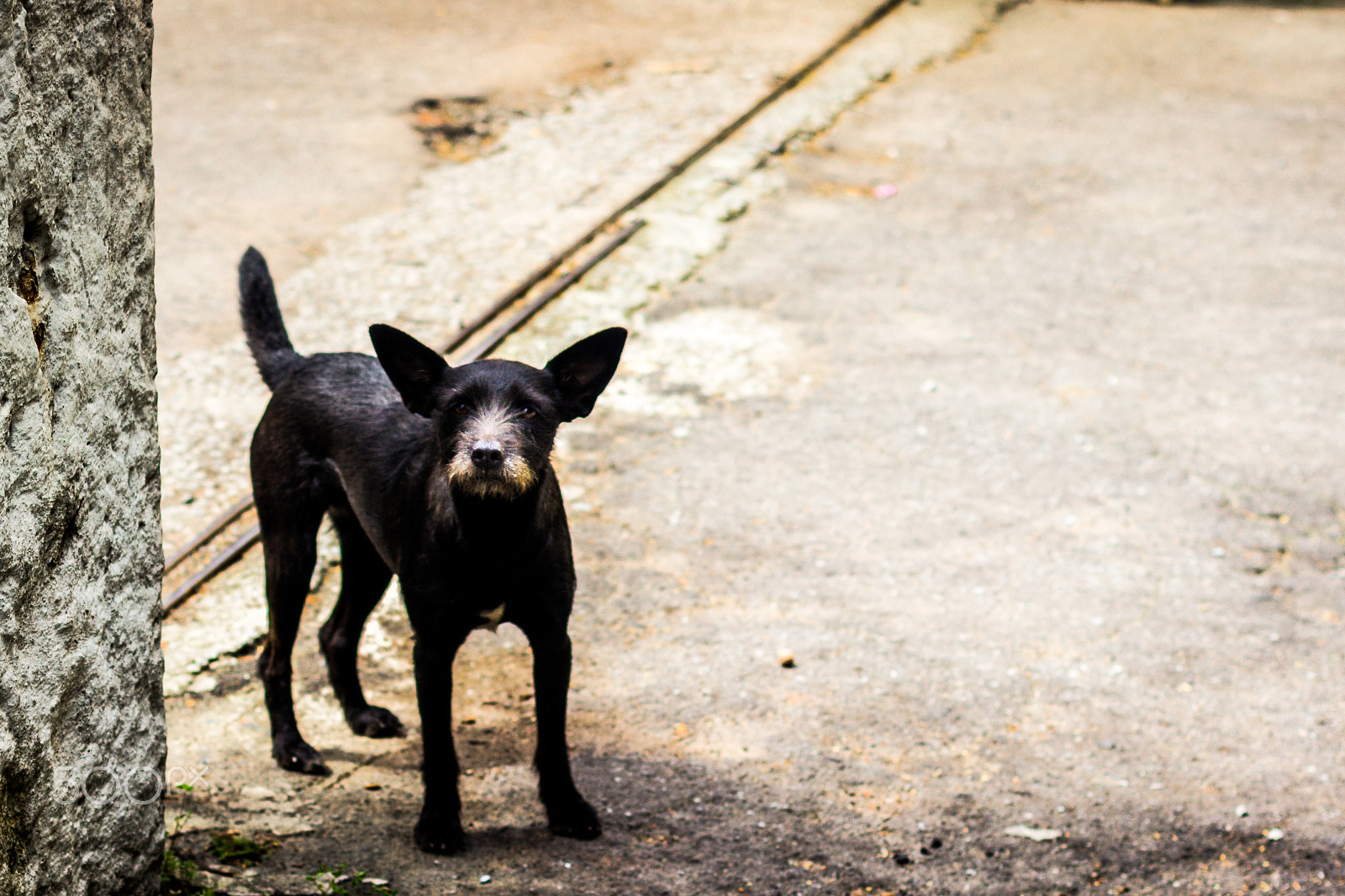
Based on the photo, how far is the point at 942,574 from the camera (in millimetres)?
5758

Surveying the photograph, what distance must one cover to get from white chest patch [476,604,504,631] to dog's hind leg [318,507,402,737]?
2.31 feet

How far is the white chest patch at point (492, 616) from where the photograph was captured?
3.92 meters

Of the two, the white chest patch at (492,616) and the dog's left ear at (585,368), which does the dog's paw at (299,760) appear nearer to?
the white chest patch at (492,616)

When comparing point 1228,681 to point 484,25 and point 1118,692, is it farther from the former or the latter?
point 484,25

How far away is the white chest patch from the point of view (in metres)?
3.92

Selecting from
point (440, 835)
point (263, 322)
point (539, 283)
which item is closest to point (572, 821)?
point (440, 835)

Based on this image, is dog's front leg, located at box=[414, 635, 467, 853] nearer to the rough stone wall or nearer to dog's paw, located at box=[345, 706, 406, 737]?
dog's paw, located at box=[345, 706, 406, 737]

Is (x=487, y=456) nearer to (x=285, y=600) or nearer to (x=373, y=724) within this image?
(x=285, y=600)

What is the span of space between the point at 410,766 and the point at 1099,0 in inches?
445

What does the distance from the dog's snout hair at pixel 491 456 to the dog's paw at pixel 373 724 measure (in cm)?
131

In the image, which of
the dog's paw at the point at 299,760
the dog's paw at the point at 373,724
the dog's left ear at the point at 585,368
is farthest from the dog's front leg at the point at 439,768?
the dog's left ear at the point at 585,368

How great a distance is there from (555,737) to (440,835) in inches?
16.4

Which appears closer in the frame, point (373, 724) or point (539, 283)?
point (373, 724)

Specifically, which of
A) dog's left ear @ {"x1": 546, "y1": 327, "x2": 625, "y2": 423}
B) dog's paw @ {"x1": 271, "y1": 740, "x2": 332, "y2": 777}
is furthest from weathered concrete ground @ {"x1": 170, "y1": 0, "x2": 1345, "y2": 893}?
dog's left ear @ {"x1": 546, "y1": 327, "x2": 625, "y2": 423}
